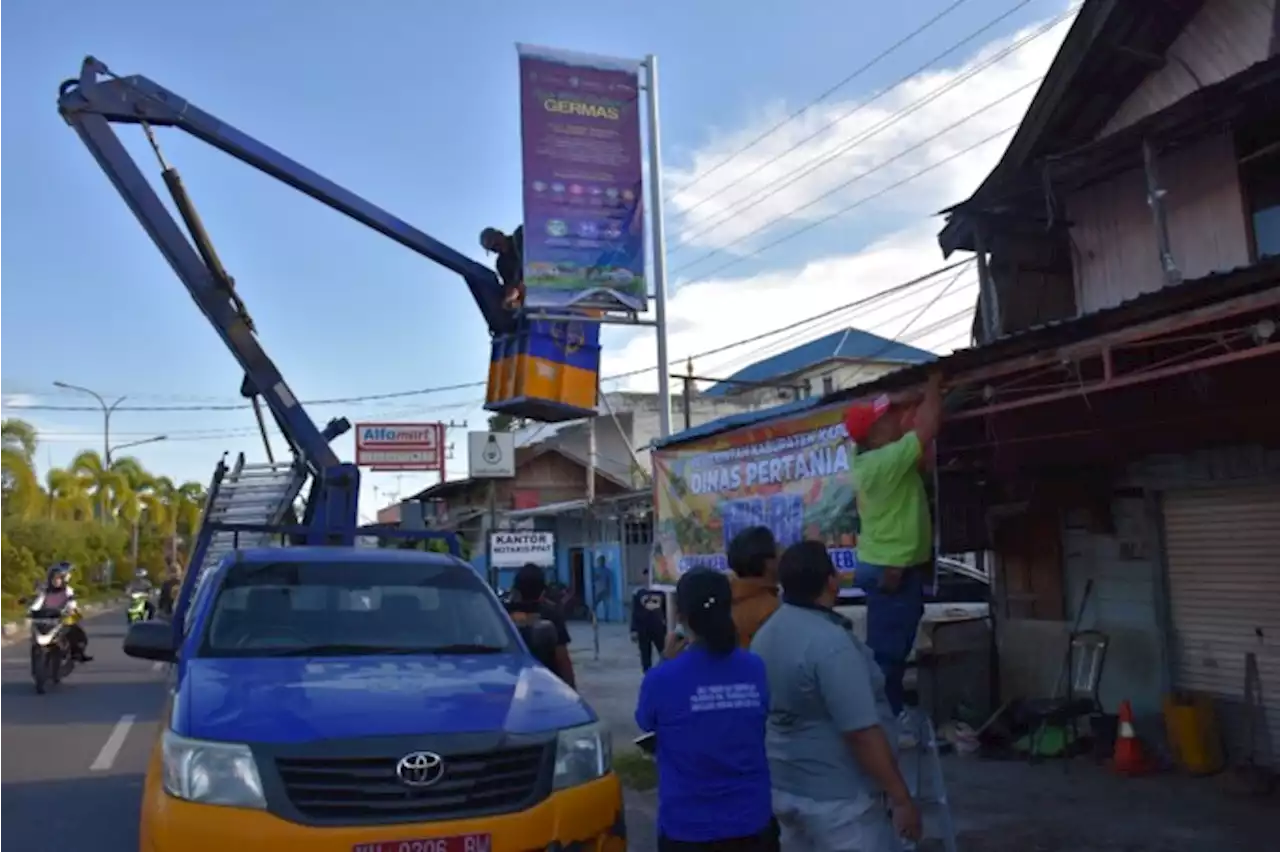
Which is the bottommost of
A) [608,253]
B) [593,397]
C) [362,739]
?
[362,739]

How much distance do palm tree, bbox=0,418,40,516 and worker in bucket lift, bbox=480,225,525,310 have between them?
92.5 ft

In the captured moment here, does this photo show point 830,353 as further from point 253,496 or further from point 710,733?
point 710,733

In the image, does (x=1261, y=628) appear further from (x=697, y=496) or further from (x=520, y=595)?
(x=520, y=595)

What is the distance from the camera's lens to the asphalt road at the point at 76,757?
23.5ft

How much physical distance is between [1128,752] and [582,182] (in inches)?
279

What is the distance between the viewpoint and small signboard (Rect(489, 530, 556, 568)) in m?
17.8

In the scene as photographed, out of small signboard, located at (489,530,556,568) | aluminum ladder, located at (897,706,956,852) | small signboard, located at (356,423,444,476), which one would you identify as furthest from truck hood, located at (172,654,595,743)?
small signboard, located at (356,423,444,476)

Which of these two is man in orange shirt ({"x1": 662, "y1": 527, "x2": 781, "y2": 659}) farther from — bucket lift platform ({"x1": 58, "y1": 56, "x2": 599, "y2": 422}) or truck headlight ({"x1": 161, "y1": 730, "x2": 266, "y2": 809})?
bucket lift platform ({"x1": 58, "y1": 56, "x2": 599, "y2": 422})

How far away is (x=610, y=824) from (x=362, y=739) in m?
1.10

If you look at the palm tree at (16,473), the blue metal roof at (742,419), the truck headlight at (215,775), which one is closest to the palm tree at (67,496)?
the palm tree at (16,473)

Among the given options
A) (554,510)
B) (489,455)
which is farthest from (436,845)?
(554,510)

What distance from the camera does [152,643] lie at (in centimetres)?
561

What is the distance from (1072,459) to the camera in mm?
8820

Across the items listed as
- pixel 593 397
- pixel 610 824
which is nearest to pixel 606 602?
pixel 593 397
